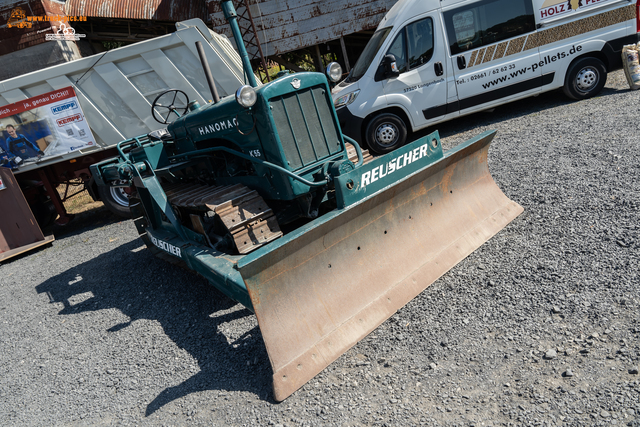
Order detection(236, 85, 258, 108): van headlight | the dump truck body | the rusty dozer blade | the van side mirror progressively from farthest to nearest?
the van side mirror
the dump truck body
detection(236, 85, 258, 108): van headlight
the rusty dozer blade

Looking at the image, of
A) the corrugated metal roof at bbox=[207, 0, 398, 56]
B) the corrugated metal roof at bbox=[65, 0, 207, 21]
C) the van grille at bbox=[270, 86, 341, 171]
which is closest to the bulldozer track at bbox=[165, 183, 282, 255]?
the van grille at bbox=[270, 86, 341, 171]

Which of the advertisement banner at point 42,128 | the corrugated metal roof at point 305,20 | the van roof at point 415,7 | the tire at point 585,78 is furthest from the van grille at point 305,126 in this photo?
the corrugated metal roof at point 305,20

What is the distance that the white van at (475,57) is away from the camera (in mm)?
7352

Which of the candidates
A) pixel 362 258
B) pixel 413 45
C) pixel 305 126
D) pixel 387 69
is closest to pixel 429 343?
pixel 362 258

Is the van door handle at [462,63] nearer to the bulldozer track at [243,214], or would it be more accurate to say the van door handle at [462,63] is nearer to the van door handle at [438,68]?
the van door handle at [438,68]

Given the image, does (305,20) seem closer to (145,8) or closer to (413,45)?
(145,8)

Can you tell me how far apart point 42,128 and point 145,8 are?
6.96m

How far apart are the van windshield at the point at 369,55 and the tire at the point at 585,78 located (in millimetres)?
3344

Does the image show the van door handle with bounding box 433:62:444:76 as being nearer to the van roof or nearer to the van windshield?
the van roof

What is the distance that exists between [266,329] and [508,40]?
6.95m

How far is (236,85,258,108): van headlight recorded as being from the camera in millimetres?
3237

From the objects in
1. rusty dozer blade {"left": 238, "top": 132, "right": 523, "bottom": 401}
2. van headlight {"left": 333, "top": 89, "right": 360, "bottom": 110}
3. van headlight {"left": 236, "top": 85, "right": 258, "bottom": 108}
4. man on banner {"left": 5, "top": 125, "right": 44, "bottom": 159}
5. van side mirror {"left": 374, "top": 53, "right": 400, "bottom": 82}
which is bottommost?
rusty dozer blade {"left": 238, "top": 132, "right": 523, "bottom": 401}

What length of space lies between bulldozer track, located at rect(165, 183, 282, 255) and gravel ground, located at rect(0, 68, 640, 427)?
0.68 metres

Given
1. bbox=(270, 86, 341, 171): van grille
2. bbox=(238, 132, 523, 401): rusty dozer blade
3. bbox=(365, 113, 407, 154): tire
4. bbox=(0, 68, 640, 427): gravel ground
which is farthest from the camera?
bbox=(365, 113, 407, 154): tire
